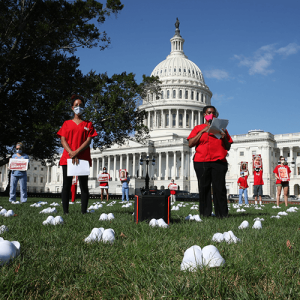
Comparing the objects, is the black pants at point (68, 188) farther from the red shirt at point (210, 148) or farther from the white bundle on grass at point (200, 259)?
the white bundle on grass at point (200, 259)

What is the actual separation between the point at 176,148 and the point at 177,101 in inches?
792

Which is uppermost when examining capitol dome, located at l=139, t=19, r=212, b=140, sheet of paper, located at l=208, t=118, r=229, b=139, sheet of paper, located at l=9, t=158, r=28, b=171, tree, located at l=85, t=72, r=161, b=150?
capitol dome, located at l=139, t=19, r=212, b=140

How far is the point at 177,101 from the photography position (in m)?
111

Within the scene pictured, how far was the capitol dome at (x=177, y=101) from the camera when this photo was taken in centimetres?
11081

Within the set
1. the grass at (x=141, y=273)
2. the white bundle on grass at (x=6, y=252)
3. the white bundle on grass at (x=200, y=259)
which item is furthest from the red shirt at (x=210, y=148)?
the white bundle on grass at (x=6, y=252)

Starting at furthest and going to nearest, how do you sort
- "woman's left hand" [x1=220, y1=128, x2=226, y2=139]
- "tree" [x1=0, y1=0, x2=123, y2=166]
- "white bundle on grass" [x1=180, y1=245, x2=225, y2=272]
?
1. "tree" [x1=0, y1=0, x2=123, y2=166]
2. "woman's left hand" [x1=220, y1=128, x2=226, y2=139]
3. "white bundle on grass" [x1=180, y1=245, x2=225, y2=272]

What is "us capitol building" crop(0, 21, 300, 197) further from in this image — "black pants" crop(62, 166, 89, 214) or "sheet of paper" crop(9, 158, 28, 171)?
"black pants" crop(62, 166, 89, 214)

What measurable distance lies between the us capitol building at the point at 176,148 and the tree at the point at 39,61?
226 feet

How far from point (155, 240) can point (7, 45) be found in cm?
2075

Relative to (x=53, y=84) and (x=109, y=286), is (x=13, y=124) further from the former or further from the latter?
(x=109, y=286)

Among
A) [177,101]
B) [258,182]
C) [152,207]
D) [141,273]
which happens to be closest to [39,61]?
[258,182]

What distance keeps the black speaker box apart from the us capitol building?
276 ft

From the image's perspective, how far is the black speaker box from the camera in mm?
5637

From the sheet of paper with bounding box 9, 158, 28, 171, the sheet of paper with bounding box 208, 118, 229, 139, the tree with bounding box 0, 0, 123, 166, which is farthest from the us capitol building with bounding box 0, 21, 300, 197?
the sheet of paper with bounding box 208, 118, 229, 139
